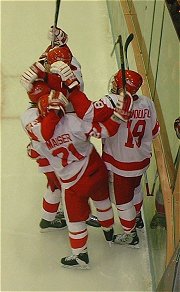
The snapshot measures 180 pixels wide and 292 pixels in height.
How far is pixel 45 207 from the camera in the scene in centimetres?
273

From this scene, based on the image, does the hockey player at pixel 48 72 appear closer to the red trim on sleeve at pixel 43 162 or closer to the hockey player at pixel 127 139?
the hockey player at pixel 127 139

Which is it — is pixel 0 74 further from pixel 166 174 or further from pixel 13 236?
pixel 166 174

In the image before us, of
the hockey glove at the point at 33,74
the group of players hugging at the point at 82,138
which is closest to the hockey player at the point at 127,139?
the group of players hugging at the point at 82,138

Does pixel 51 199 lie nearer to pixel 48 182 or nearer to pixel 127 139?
pixel 48 182

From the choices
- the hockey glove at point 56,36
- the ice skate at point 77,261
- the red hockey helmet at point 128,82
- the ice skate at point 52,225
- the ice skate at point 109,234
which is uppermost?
the hockey glove at point 56,36

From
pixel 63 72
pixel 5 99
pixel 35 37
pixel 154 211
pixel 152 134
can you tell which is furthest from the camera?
pixel 35 37

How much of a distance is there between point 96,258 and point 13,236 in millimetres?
388

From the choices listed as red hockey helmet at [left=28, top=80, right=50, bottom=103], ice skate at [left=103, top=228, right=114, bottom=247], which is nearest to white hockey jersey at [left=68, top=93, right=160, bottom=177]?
red hockey helmet at [left=28, top=80, right=50, bottom=103]

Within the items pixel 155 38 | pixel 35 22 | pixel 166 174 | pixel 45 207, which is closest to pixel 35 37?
pixel 35 22

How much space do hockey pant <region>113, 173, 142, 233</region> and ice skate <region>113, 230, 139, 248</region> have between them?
0.21ft

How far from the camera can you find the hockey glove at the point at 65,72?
2.11 metres

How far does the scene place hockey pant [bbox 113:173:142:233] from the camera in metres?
2.50

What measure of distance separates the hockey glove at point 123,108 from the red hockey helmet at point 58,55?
0.23 metres

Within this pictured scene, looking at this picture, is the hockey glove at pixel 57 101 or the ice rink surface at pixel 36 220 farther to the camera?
the ice rink surface at pixel 36 220
